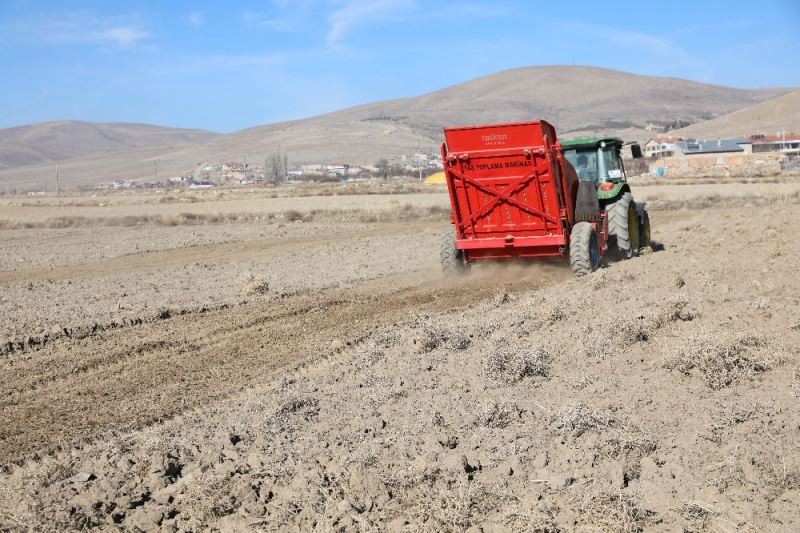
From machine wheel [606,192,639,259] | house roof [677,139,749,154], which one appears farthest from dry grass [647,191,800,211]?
house roof [677,139,749,154]

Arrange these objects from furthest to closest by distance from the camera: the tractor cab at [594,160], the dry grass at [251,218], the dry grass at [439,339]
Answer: the dry grass at [251,218]
the tractor cab at [594,160]
the dry grass at [439,339]

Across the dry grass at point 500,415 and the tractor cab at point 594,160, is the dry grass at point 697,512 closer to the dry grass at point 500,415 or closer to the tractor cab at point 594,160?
the dry grass at point 500,415

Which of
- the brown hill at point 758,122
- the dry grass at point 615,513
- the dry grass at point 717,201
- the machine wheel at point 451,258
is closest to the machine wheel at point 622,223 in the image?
the machine wheel at point 451,258

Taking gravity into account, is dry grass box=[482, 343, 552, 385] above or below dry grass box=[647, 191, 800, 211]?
below

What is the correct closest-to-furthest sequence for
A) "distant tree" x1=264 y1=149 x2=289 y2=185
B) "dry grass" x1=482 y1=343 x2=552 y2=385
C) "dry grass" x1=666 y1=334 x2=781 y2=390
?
"dry grass" x1=666 y1=334 x2=781 y2=390 → "dry grass" x1=482 y1=343 x2=552 y2=385 → "distant tree" x1=264 y1=149 x2=289 y2=185

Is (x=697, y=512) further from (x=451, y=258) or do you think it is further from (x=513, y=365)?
(x=451, y=258)

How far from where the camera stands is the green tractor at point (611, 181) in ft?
51.4

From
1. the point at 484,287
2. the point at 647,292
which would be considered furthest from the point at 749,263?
the point at 484,287

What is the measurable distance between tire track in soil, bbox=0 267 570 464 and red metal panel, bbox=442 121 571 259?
80cm

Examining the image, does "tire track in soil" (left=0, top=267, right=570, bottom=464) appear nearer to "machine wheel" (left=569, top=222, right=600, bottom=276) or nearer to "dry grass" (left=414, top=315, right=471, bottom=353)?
"machine wheel" (left=569, top=222, right=600, bottom=276)

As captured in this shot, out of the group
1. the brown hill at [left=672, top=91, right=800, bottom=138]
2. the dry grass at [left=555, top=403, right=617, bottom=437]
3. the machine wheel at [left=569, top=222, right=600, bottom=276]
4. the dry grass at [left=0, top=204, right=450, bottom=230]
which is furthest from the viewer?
the brown hill at [left=672, top=91, right=800, bottom=138]

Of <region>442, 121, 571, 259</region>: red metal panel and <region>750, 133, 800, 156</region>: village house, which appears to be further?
<region>750, 133, 800, 156</region>: village house

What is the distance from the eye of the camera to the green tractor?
15.7 metres

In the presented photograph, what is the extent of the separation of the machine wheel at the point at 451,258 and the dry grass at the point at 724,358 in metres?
7.80
